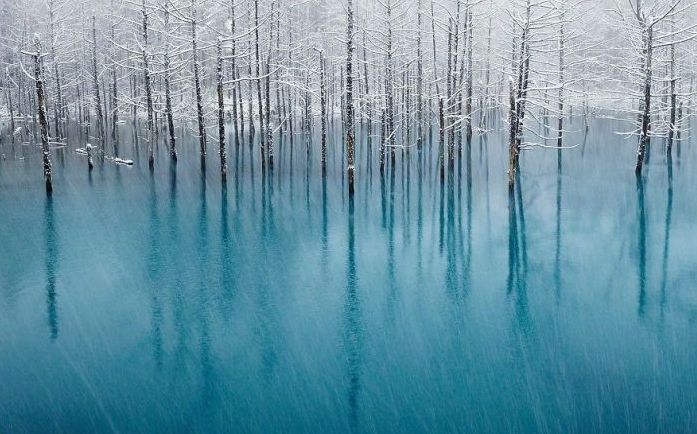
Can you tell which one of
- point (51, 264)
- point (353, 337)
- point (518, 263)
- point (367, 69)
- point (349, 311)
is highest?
point (367, 69)

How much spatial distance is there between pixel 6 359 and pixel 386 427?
7002mm

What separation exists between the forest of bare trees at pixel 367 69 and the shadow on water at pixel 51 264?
3.94m

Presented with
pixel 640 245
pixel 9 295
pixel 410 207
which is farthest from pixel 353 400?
pixel 410 207

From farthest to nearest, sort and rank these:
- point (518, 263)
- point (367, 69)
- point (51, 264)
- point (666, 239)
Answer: point (367, 69), point (666, 239), point (518, 263), point (51, 264)

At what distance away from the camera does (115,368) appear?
10109 millimetres

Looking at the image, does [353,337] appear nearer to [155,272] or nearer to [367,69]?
[155,272]

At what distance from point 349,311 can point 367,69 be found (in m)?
41.0

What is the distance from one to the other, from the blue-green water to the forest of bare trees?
153 inches

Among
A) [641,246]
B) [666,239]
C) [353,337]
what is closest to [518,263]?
[641,246]

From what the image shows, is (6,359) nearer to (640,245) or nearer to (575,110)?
(640,245)

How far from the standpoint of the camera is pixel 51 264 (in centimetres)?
1644

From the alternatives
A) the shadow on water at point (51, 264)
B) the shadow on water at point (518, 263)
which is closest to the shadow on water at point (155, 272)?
the shadow on water at point (51, 264)

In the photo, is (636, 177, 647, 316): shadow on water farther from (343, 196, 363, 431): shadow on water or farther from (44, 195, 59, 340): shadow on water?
(44, 195, 59, 340): shadow on water

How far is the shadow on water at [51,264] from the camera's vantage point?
40.4ft
